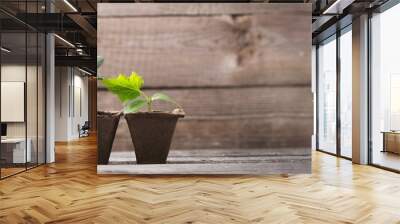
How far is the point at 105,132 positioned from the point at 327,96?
A: 625cm

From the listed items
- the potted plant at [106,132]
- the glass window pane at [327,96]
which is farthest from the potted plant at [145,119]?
the glass window pane at [327,96]

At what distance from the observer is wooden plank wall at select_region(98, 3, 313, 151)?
20.9 feet

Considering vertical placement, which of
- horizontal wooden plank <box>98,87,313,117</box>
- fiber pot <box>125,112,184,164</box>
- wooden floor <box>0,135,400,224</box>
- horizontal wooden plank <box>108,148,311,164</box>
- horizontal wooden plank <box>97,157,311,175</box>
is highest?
horizontal wooden plank <box>98,87,313,117</box>

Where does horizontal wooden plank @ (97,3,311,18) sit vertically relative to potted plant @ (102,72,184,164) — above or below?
above

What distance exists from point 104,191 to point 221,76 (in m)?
2.66

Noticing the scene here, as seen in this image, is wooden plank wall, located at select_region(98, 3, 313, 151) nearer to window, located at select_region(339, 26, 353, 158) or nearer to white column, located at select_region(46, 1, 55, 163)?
white column, located at select_region(46, 1, 55, 163)

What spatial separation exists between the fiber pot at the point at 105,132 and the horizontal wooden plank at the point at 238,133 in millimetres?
104

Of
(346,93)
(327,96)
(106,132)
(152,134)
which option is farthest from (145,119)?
(327,96)

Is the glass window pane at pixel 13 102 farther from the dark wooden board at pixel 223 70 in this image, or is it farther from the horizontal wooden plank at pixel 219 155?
the horizontal wooden plank at pixel 219 155

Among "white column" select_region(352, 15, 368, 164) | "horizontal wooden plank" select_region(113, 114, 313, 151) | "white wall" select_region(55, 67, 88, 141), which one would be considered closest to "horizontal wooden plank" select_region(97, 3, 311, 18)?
"horizontal wooden plank" select_region(113, 114, 313, 151)

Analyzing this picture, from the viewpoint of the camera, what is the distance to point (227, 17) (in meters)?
6.39

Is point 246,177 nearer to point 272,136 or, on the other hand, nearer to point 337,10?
point 272,136

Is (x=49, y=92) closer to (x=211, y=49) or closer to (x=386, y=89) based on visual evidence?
(x=211, y=49)

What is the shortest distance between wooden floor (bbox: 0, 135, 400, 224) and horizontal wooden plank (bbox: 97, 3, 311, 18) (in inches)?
107
